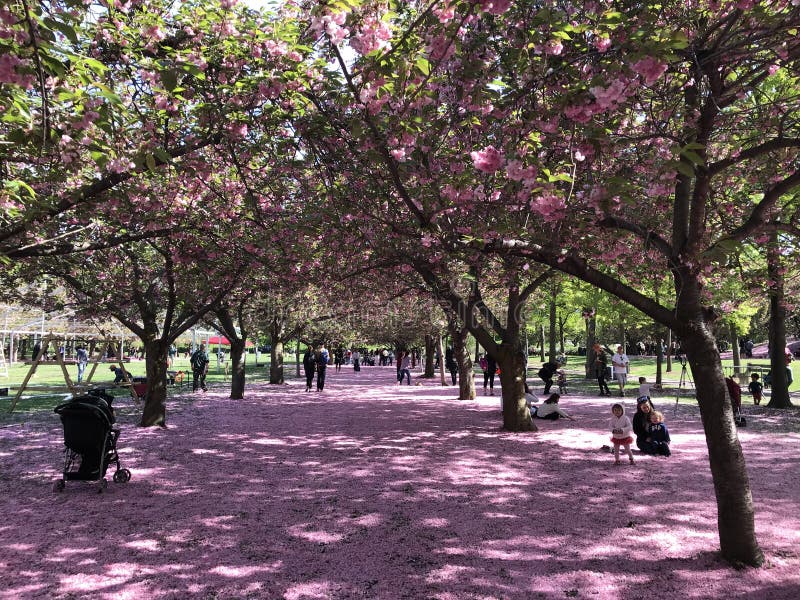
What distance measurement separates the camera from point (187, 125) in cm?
747

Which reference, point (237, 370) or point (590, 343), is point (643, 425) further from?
point (590, 343)

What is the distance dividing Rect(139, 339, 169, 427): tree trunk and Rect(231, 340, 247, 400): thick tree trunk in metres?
6.98

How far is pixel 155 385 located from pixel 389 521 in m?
9.26

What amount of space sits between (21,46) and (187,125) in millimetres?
4201

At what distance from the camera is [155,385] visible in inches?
513

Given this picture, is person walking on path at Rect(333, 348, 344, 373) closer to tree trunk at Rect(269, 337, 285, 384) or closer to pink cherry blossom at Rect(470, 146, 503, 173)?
tree trunk at Rect(269, 337, 285, 384)

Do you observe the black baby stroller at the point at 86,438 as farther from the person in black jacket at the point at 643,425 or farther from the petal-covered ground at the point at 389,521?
the person in black jacket at the point at 643,425

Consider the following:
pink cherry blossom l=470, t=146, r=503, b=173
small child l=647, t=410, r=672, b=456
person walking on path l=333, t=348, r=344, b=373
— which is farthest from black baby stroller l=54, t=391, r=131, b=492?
person walking on path l=333, t=348, r=344, b=373

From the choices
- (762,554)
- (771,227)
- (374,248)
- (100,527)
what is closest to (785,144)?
(771,227)

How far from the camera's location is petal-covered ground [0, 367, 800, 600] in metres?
4.38

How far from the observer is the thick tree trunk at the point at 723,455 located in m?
4.65

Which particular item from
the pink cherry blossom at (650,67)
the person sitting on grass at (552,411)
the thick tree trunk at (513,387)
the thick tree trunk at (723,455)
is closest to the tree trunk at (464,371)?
the person sitting on grass at (552,411)

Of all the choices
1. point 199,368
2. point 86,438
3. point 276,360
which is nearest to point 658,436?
point 86,438

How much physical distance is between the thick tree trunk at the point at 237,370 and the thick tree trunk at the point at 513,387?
11725mm
